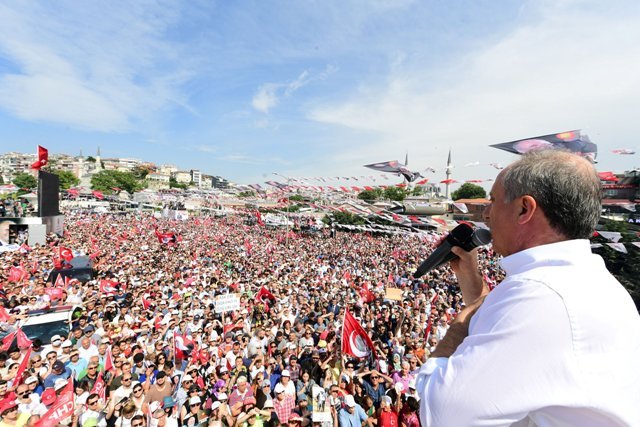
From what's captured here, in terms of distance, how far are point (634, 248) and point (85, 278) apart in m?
24.2

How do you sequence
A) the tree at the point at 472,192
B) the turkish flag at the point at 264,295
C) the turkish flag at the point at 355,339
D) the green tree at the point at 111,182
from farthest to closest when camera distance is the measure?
1. the green tree at the point at 111,182
2. the tree at the point at 472,192
3. the turkish flag at the point at 264,295
4. the turkish flag at the point at 355,339

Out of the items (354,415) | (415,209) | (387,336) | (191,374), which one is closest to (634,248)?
(387,336)

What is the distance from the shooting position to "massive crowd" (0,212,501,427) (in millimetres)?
4953

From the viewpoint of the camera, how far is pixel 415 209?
5353 centimetres

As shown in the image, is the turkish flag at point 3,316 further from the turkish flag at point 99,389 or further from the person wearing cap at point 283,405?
the person wearing cap at point 283,405

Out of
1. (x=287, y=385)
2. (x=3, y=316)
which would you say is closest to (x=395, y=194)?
(x=3, y=316)

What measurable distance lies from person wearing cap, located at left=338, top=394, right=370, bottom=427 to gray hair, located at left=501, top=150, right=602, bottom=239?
4.92 m

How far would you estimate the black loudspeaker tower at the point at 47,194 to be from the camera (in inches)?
873

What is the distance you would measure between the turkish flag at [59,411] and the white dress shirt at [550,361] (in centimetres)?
555

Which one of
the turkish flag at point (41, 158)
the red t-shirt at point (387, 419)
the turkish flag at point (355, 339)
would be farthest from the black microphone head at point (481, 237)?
the turkish flag at point (41, 158)

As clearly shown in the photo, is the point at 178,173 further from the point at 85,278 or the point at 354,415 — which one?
the point at 354,415

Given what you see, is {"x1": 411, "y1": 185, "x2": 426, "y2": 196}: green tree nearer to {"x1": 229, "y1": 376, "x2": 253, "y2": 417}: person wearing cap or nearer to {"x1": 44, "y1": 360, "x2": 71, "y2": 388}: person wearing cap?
{"x1": 229, "y1": 376, "x2": 253, "y2": 417}: person wearing cap

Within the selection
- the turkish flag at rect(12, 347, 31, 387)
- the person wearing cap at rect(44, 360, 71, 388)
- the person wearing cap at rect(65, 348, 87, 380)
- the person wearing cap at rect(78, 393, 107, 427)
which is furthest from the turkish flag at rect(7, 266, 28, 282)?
the person wearing cap at rect(78, 393, 107, 427)

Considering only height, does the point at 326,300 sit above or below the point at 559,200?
below
